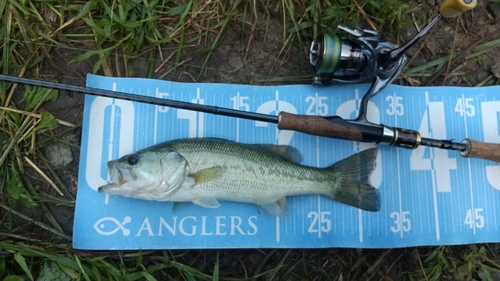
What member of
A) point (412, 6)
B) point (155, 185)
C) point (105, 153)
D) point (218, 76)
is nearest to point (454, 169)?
point (412, 6)

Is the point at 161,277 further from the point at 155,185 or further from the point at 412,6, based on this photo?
the point at 412,6

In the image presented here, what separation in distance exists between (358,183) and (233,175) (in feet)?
2.80

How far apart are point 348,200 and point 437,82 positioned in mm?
1210

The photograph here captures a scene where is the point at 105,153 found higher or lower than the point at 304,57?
lower

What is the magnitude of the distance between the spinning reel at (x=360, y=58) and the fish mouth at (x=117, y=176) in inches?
57.0

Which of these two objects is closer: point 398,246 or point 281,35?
point 398,246

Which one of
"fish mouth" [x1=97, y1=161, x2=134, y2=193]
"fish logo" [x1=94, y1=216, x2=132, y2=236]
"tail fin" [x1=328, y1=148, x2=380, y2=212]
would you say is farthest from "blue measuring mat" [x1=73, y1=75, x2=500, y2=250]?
"fish mouth" [x1=97, y1=161, x2=134, y2=193]

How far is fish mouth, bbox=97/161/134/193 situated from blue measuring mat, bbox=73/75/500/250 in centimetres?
28

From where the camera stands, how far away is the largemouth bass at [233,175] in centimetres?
240

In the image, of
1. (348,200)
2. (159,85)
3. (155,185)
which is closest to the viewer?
(155,185)

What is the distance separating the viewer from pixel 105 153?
2719mm

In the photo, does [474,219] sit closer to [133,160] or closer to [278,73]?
[278,73]

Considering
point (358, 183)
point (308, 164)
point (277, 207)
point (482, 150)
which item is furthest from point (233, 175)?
point (482, 150)

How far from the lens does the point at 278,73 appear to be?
9.62ft
